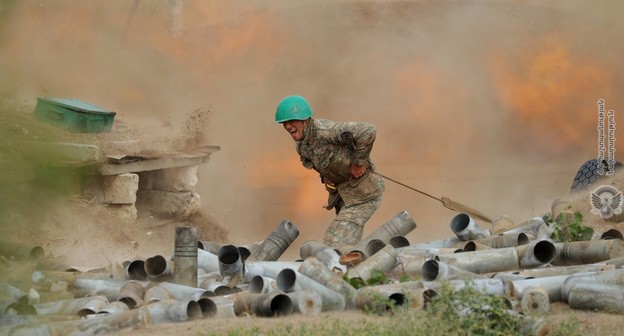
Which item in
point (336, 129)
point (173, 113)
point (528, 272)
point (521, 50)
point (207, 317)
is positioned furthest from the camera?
point (521, 50)

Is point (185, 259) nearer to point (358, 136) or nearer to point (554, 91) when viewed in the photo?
point (358, 136)

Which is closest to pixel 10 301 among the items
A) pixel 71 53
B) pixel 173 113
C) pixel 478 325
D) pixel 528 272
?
pixel 478 325

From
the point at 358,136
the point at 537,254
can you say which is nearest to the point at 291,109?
the point at 358,136

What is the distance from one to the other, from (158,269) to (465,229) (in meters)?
3.37

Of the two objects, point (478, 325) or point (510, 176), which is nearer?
point (478, 325)

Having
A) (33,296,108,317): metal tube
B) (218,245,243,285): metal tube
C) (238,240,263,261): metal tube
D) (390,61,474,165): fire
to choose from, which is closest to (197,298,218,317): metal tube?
(33,296,108,317): metal tube

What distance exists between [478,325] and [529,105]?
18.6m

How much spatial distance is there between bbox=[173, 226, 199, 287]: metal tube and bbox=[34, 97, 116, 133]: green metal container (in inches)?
224

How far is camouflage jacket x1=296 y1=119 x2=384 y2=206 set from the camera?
1170 cm

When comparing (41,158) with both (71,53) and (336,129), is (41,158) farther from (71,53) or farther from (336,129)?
(71,53)

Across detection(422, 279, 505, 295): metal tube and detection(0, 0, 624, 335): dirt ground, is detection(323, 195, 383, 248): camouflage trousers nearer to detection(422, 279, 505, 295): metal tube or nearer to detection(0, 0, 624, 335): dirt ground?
detection(422, 279, 505, 295): metal tube

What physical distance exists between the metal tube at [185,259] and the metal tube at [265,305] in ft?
4.91

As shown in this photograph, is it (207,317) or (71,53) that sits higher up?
(71,53)

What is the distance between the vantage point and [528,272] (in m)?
8.89
